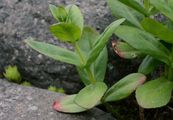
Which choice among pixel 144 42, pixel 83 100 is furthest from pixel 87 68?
pixel 144 42

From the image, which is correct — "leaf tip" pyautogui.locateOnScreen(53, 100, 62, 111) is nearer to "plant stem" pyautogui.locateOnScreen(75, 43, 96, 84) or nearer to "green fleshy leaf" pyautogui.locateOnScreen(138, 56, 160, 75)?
"plant stem" pyautogui.locateOnScreen(75, 43, 96, 84)

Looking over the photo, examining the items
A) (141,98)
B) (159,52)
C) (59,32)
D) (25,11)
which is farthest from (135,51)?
(25,11)

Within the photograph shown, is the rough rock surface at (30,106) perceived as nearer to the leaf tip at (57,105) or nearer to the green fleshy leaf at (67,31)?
the leaf tip at (57,105)

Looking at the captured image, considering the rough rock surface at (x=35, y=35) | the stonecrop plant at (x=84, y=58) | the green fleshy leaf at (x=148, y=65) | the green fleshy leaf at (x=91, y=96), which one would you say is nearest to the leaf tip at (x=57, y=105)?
the stonecrop plant at (x=84, y=58)

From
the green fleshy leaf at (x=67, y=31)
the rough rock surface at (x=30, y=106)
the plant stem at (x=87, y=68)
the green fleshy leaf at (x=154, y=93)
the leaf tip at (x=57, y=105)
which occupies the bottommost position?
the rough rock surface at (x=30, y=106)

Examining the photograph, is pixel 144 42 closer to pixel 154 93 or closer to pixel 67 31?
pixel 154 93

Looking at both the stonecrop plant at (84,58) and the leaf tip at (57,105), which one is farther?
the leaf tip at (57,105)
